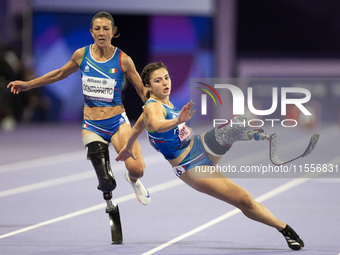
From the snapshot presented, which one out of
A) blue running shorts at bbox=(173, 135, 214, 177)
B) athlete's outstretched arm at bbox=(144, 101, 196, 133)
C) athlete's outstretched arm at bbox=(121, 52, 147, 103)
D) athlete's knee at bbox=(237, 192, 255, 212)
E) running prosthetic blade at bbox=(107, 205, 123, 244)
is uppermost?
athlete's outstretched arm at bbox=(121, 52, 147, 103)

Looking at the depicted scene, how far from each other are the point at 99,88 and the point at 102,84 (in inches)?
2.2

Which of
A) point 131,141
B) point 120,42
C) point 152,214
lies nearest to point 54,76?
point 131,141

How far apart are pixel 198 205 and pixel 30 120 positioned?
16.7 meters

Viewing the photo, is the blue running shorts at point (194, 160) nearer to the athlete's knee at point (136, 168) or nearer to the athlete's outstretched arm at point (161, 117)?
the athlete's outstretched arm at point (161, 117)

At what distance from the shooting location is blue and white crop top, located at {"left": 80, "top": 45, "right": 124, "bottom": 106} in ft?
19.5

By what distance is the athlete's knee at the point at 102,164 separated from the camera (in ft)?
19.2

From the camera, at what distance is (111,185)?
5.87 metres

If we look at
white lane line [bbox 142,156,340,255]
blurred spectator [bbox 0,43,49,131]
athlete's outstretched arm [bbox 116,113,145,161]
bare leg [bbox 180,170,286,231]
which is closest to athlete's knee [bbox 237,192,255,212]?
bare leg [bbox 180,170,286,231]

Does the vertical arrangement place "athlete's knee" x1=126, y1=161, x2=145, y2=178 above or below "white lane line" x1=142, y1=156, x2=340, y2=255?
above

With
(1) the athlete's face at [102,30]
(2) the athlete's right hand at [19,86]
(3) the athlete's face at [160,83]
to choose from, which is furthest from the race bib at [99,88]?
(3) the athlete's face at [160,83]

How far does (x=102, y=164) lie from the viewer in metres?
5.93

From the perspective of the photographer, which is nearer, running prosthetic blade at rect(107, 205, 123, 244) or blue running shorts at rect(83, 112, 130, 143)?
running prosthetic blade at rect(107, 205, 123, 244)

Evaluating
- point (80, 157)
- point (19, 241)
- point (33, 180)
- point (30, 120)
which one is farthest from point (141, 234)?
point (30, 120)

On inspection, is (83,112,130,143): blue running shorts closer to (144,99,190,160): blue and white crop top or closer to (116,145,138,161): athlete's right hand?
(116,145,138,161): athlete's right hand
